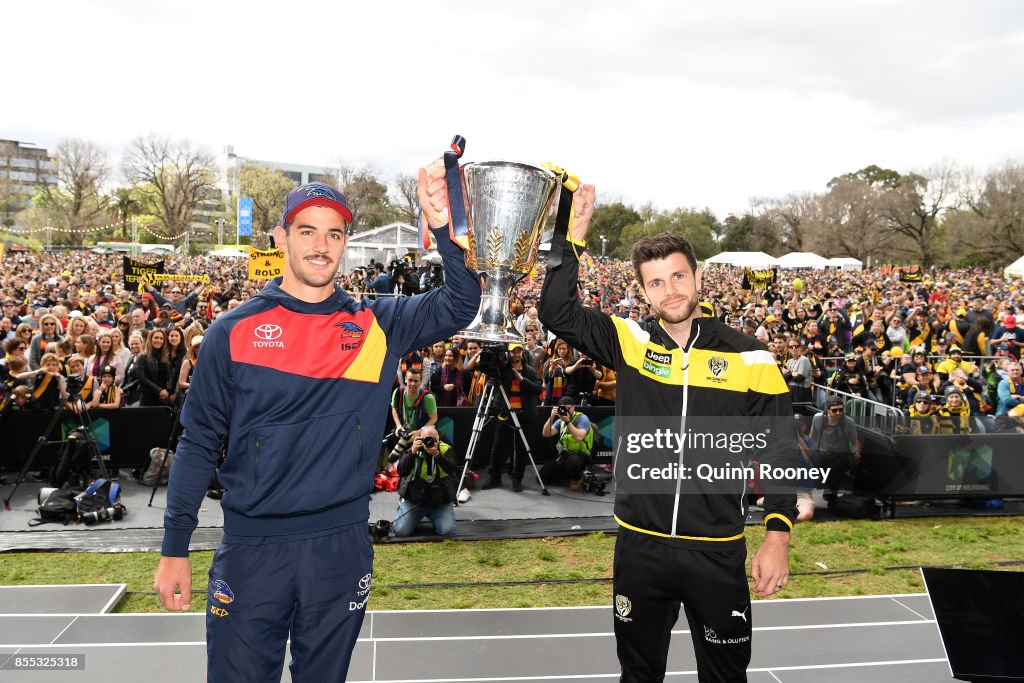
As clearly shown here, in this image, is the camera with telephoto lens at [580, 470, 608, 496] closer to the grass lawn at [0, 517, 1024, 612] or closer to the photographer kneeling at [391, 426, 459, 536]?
the grass lawn at [0, 517, 1024, 612]

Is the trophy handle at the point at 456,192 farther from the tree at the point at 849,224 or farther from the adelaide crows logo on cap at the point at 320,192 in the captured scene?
the tree at the point at 849,224

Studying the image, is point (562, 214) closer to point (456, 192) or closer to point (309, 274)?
point (456, 192)

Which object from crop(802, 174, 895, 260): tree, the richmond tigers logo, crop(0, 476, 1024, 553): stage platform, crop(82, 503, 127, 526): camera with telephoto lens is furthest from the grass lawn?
crop(802, 174, 895, 260): tree

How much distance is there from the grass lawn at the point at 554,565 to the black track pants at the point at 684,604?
2.95m

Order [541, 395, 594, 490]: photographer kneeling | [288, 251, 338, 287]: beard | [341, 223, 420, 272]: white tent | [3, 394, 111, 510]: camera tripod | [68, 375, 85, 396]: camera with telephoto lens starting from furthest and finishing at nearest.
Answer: [341, 223, 420, 272]: white tent → [541, 395, 594, 490]: photographer kneeling → [3, 394, 111, 510]: camera tripod → [68, 375, 85, 396]: camera with telephoto lens → [288, 251, 338, 287]: beard

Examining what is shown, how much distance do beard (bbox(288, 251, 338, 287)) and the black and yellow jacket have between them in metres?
0.76

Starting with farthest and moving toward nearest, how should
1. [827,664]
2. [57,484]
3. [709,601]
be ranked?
[57,484] < [827,664] < [709,601]

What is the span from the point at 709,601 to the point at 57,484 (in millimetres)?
7780

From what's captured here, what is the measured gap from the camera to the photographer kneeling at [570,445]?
8.88 meters

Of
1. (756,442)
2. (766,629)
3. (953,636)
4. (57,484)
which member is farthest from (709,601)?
(57,484)

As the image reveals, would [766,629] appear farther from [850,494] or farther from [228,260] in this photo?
[228,260]

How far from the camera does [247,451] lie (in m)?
2.38

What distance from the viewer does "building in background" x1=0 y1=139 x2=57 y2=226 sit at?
79.6m

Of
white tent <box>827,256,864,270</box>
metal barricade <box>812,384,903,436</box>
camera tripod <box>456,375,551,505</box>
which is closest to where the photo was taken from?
metal barricade <box>812,384,903,436</box>
